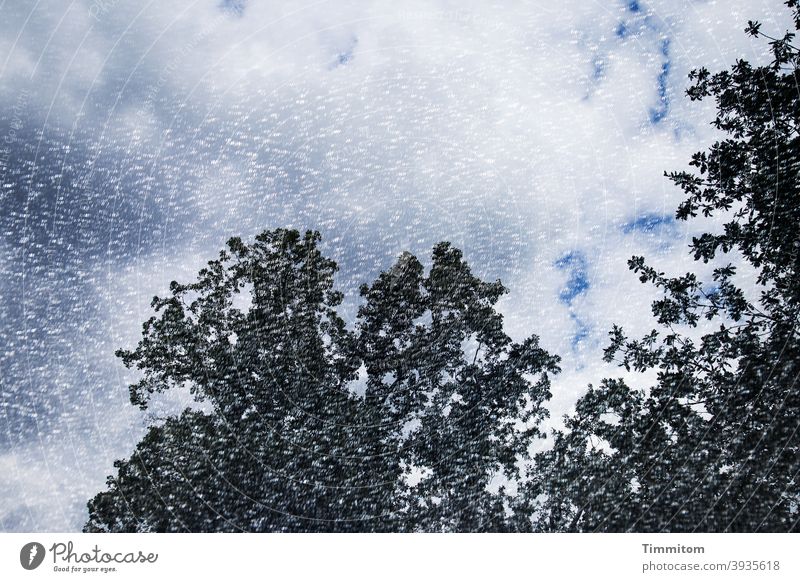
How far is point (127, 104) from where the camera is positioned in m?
1.91

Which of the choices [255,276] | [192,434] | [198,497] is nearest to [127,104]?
[255,276]

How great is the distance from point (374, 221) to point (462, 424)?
0.89 meters

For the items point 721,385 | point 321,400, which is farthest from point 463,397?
point 721,385

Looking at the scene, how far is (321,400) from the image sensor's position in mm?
1789

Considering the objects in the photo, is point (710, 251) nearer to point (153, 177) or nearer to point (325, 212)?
point (325, 212)

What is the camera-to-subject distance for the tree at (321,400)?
1631 millimetres
